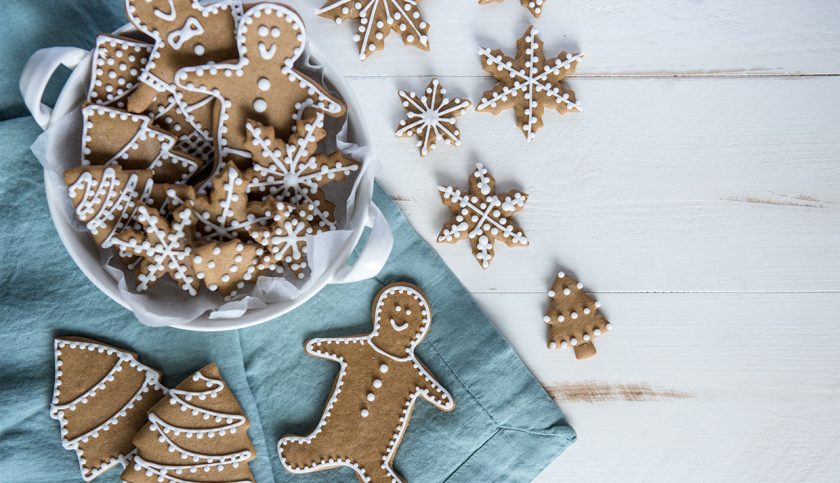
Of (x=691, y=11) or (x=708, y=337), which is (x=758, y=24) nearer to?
(x=691, y=11)

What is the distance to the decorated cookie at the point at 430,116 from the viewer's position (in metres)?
1.04

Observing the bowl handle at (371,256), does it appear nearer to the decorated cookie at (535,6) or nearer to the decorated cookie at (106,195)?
the decorated cookie at (106,195)

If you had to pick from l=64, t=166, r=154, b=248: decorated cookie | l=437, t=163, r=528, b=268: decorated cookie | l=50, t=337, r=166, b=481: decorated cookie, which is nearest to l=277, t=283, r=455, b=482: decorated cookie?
l=437, t=163, r=528, b=268: decorated cookie

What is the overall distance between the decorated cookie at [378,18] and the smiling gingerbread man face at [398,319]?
352 mm

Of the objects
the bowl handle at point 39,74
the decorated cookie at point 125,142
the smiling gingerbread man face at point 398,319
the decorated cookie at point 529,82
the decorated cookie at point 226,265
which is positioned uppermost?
the decorated cookie at point 529,82

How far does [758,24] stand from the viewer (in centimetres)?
109

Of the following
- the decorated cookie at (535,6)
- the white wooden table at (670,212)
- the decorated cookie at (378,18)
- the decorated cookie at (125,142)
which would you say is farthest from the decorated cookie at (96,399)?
the decorated cookie at (535,6)

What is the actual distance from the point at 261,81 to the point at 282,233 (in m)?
0.18

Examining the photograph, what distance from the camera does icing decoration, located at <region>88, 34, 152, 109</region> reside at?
0.82 meters

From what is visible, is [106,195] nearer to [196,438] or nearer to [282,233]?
[282,233]

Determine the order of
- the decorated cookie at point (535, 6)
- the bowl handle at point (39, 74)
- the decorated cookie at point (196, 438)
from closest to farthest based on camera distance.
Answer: the bowl handle at point (39, 74), the decorated cookie at point (196, 438), the decorated cookie at point (535, 6)

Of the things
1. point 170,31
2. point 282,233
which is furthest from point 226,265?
point 170,31

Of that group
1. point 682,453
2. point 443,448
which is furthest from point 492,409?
point 682,453

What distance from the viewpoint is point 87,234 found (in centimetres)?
85
